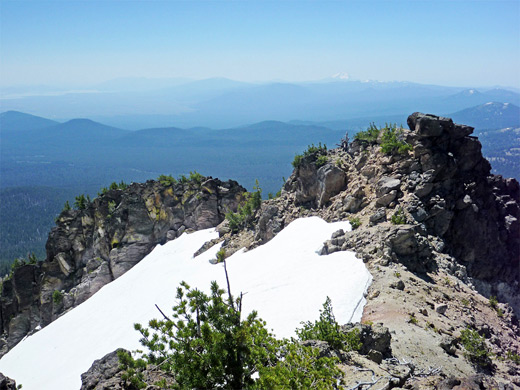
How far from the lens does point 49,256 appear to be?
137 ft

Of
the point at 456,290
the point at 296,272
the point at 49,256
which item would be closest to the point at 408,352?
the point at 456,290

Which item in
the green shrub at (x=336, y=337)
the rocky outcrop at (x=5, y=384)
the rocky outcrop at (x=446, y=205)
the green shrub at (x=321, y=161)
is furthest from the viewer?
the green shrub at (x=321, y=161)

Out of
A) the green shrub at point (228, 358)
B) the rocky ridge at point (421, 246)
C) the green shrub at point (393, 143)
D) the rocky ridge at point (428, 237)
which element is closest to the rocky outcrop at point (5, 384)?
the rocky ridge at point (421, 246)

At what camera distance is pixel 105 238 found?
39938 mm

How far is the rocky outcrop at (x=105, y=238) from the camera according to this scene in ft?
129

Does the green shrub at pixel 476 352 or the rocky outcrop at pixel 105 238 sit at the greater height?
the green shrub at pixel 476 352

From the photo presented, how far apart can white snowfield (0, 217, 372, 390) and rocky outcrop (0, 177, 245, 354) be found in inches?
89.5

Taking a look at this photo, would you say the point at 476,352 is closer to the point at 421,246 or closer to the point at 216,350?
the point at 421,246

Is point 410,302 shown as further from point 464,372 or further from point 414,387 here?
point 414,387

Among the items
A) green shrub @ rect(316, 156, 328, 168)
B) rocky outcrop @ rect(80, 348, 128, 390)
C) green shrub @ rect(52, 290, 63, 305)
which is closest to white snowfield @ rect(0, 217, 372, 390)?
green shrub @ rect(52, 290, 63, 305)

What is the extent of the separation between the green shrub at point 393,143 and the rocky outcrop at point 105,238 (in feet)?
61.2

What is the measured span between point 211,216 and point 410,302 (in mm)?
27229

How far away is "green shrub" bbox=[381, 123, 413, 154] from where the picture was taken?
23.5 metres

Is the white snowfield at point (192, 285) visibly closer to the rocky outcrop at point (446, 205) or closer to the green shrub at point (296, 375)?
the rocky outcrop at point (446, 205)
